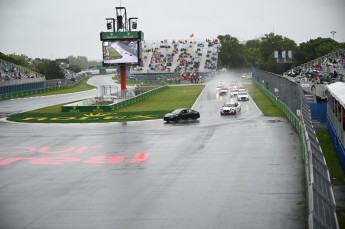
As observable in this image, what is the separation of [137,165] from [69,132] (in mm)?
16714

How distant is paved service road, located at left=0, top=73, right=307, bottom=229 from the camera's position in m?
18.6

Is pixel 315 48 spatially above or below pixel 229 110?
above

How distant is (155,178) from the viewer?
2514 centimetres

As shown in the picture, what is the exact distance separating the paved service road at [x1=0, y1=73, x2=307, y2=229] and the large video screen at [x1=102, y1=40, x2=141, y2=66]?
30.1m

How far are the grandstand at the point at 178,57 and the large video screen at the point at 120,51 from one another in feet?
288

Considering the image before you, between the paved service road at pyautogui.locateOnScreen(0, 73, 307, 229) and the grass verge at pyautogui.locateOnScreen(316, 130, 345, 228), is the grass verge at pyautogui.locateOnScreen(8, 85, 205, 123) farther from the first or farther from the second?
the grass verge at pyautogui.locateOnScreen(316, 130, 345, 228)

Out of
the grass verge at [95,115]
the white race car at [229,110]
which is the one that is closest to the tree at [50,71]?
the grass verge at [95,115]

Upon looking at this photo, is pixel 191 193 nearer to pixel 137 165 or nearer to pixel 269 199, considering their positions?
pixel 269 199

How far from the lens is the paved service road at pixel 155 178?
18641 mm

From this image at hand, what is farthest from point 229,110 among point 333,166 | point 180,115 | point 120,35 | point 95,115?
point 333,166

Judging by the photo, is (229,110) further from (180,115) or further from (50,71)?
(50,71)

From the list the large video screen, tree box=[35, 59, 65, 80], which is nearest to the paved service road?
the large video screen

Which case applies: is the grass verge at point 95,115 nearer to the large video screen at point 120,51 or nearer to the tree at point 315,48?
the large video screen at point 120,51

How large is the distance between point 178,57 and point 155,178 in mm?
149699
